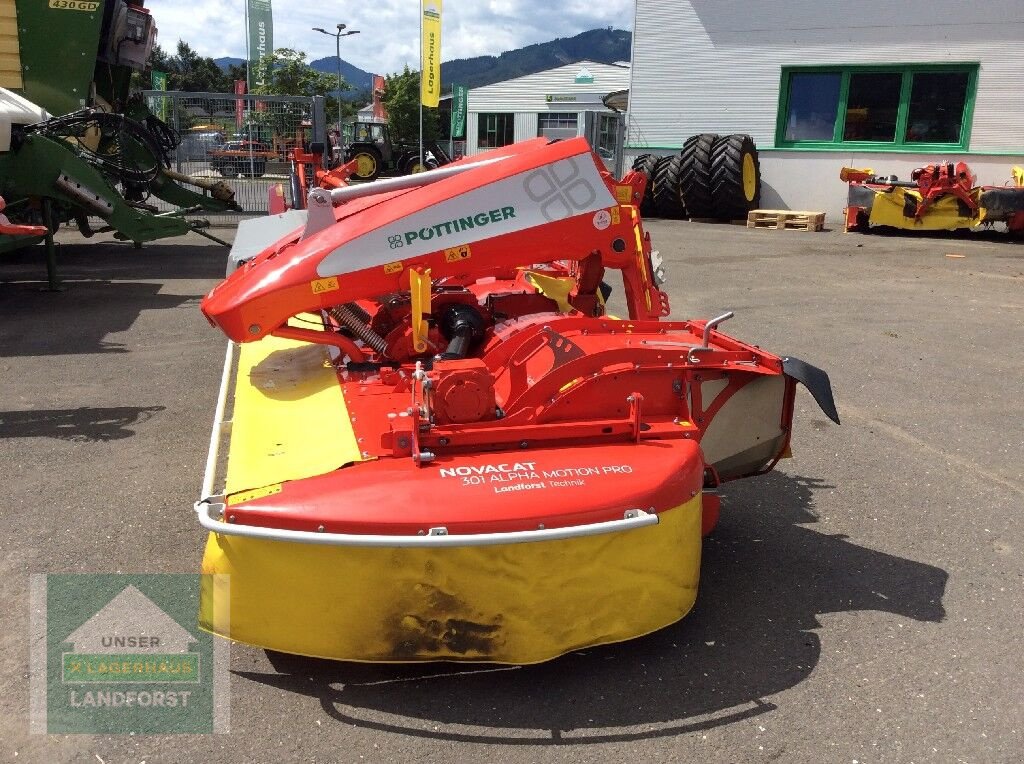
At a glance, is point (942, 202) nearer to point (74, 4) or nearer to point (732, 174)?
point (732, 174)

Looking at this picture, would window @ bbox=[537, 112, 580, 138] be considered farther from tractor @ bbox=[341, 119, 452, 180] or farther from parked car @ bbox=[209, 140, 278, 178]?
parked car @ bbox=[209, 140, 278, 178]

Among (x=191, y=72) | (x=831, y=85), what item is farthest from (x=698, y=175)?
(x=191, y=72)

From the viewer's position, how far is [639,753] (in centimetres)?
241

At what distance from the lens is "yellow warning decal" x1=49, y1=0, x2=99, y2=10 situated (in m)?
10.0

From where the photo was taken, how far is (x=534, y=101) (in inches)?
1571

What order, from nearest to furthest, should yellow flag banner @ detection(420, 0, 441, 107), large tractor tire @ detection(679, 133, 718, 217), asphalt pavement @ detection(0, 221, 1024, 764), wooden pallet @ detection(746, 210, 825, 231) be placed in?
asphalt pavement @ detection(0, 221, 1024, 764)
wooden pallet @ detection(746, 210, 825, 231)
large tractor tire @ detection(679, 133, 718, 217)
yellow flag banner @ detection(420, 0, 441, 107)

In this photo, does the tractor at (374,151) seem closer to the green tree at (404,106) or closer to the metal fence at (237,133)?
the metal fence at (237,133)

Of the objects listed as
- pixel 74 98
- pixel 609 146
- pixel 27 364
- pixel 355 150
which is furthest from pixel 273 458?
pixel 609 146

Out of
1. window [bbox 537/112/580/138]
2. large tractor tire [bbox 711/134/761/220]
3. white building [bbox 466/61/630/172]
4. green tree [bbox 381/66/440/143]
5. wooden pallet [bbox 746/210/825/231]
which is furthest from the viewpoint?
green tree [bbox 381/66/440/143]

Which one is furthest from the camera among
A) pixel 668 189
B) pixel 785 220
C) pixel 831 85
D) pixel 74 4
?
pixel 831 85

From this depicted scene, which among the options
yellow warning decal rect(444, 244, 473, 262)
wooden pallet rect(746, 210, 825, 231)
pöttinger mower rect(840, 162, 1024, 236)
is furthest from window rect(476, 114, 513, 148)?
yellow warning decal rect(444, 244, 473, 262)

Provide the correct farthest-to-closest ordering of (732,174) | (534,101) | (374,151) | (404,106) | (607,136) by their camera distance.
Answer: (404,106)
(534,101)
(607,136)
(374,151)
(732,174)

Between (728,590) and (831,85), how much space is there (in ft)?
53.2

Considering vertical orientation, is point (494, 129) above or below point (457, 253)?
above
